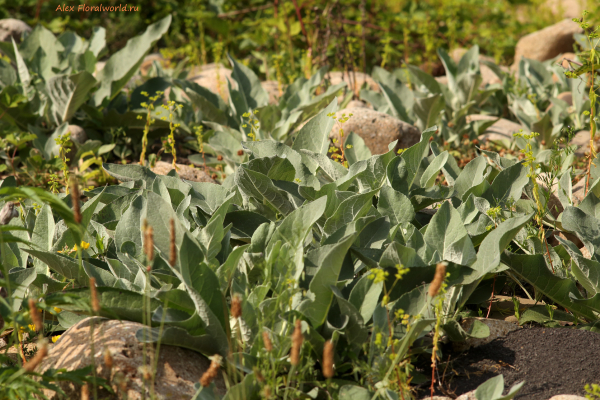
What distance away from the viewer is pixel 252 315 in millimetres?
1937

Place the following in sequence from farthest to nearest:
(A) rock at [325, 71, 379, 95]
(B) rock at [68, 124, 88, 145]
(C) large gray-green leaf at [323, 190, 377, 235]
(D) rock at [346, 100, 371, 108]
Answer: (A) rock at [325, 71, 379, 95] < (D) rock at [346, 100, 371, 108] < (B) rock at [68, 124, 88, 145] < (C) large gray-green leaf at [323, 190, 377, 235]

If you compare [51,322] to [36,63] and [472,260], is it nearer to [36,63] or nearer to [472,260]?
[472,260]

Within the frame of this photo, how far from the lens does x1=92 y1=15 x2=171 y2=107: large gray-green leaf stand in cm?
450

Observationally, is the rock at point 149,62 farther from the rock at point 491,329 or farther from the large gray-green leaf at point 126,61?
the rock at point 491,329

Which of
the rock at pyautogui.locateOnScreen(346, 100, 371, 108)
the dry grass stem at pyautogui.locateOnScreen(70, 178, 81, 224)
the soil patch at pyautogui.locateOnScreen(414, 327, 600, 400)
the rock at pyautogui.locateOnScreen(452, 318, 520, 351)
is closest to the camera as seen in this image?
the dry grass stem at pyautogui.locateOnScreen(70, 178, 81, 224)

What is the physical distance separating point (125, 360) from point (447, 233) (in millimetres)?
1324

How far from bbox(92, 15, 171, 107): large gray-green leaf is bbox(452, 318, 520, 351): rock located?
134 inches

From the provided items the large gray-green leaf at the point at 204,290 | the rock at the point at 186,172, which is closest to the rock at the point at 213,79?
the rock at the point at 186,172

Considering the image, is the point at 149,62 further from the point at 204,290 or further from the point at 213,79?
the point at 204,290

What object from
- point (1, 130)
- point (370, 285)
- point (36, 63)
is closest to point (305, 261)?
point (370, 285)

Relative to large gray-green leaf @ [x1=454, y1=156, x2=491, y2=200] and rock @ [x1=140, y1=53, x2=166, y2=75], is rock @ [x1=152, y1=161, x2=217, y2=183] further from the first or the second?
rock @ [x1=140, y1=53, x2=166, y2=75]

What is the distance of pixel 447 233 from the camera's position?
7.52 ft

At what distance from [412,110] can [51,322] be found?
317 cm

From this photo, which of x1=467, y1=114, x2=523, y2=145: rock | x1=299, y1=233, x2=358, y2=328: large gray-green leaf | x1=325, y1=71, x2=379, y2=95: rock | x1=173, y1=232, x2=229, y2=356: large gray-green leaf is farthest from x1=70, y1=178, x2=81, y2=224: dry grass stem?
x1=325, y1=71, x2=379, y2=95: rock
